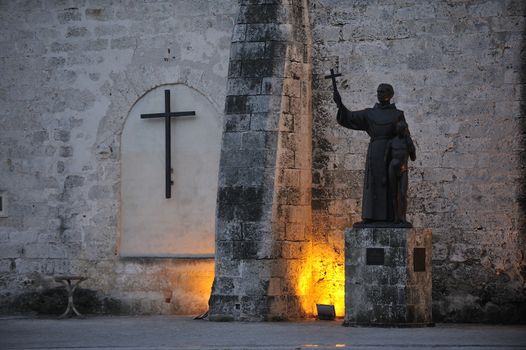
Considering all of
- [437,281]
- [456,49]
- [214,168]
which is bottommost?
[437,281]

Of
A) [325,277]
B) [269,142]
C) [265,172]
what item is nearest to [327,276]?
[325,277]

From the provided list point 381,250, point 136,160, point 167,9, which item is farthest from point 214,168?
point 381,250

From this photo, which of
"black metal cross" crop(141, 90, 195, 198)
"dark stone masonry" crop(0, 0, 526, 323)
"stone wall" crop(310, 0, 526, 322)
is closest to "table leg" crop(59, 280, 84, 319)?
"dark stone masonry" crop(0, 0, 526, 323)

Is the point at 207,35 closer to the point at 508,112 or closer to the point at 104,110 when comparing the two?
the point at 104,110

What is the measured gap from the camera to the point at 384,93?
549 inches

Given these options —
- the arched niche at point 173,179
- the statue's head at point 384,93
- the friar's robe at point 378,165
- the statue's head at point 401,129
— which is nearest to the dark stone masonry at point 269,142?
the arched niche at point 173,179

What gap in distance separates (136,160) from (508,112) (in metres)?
4.62

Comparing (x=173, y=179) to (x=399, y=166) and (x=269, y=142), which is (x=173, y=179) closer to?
(x=269, y=142)

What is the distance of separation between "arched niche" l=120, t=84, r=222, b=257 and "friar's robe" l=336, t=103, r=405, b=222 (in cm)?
263

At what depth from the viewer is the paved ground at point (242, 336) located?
38.9 feet

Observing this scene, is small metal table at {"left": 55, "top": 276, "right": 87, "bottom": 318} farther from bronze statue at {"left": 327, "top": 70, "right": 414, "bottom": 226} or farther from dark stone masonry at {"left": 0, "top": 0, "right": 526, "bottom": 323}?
bronze statue at {"left": 327, "top": 70, "right": 414, "bottom": 226}

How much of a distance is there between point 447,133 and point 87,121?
4.58 metres

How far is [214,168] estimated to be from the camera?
1595cm

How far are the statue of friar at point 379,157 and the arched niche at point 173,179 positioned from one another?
2.57 metres
